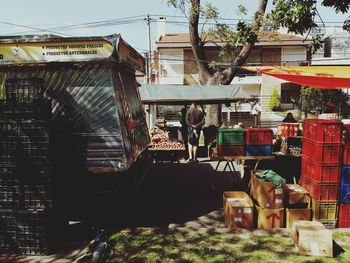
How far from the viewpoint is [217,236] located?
19.5ft

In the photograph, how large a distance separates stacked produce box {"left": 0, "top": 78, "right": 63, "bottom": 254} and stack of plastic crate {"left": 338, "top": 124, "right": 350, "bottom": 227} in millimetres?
5263

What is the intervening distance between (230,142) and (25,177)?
4.83 m

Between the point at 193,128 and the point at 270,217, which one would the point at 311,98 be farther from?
the point at 270,217

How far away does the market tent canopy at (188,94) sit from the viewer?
46.4 ft

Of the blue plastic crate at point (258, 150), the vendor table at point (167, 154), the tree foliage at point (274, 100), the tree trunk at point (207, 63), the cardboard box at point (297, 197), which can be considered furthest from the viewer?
the tree foliage at point (274, 100)

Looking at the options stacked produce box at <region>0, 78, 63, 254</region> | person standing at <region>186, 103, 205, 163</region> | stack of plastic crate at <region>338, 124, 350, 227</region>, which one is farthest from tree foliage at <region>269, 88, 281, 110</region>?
stacked produce box at <region>0, 78, 63, 254</region>

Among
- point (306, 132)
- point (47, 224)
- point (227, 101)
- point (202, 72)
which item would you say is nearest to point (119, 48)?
point (47, 224)

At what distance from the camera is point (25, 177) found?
546 cm

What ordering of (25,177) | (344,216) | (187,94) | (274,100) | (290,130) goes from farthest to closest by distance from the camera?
(274,100)
(187,94)
(290,130)
(344,216)
(25,177)

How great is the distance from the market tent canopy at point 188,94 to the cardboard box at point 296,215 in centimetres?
833

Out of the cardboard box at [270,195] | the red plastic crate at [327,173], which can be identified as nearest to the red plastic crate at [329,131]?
the red plastic crate at [327,173]

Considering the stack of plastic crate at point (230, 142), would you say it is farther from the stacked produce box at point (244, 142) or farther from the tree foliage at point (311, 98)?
the tree foliage at point (311, 98)

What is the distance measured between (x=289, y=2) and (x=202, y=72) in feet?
39.7

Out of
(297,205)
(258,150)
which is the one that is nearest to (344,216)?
(297,205)
